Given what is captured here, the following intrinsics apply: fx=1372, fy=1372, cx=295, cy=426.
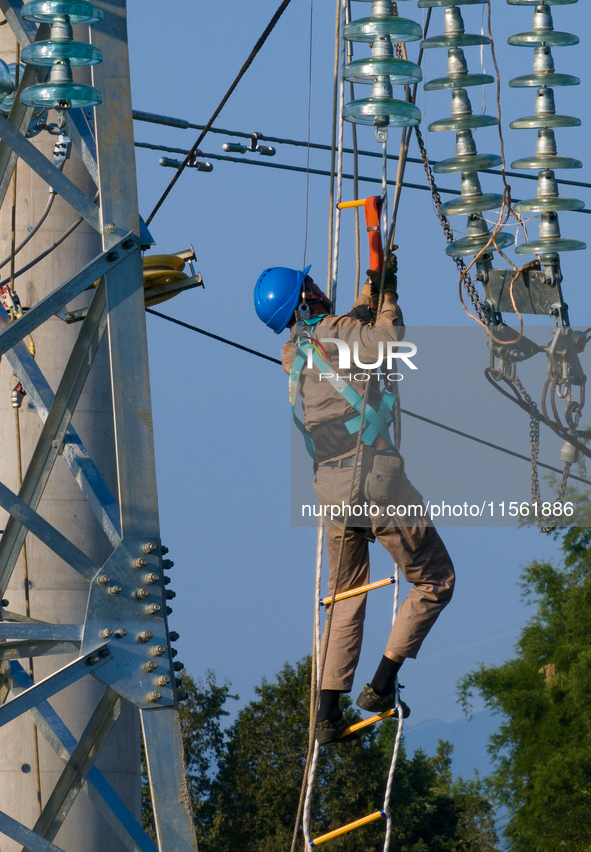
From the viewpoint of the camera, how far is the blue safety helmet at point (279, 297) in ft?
23.1

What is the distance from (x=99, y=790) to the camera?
6098mm

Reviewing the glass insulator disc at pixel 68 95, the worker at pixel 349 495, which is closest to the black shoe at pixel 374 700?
the worker at pixel 349 495

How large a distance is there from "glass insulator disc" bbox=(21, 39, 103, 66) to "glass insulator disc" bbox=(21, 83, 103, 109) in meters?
0.12

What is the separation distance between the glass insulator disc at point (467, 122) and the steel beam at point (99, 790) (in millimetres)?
3553

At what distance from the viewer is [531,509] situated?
24.1ft

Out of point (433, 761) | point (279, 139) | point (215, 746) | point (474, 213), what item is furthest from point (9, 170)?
point (433, 761)

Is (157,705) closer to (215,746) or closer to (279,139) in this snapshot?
(279,139)

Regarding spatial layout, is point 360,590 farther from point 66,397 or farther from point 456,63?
point 456,63

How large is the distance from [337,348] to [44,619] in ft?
8.68

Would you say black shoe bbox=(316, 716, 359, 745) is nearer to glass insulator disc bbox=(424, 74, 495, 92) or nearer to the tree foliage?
glass insulator disc bbox=(424, 74, 495, 92)

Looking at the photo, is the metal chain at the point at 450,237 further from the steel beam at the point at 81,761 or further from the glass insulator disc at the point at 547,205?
the steel beam at the point at 81,761

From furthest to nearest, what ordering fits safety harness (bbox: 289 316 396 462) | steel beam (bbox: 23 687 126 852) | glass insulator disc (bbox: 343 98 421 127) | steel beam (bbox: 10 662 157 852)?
safety harness (bbox: 289 316 396 462), glass insulator disc (bbox: 343 98 421 127), steel beam (bbox: 10 662 157 852), steel beam (bbox: 23 687 126 852)

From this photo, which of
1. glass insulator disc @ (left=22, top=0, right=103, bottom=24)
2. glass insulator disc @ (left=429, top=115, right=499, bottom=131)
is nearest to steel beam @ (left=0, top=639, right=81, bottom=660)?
glass insulator disc @ (left=22, top=0, right=103, bottom=24)

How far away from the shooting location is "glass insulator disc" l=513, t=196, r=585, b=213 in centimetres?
719
